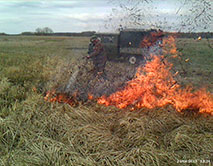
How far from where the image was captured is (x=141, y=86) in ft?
19.8

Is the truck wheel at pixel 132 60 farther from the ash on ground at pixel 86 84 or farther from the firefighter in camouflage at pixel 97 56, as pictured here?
the ash on ground at pixel 86 84

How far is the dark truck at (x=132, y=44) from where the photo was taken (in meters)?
11.5

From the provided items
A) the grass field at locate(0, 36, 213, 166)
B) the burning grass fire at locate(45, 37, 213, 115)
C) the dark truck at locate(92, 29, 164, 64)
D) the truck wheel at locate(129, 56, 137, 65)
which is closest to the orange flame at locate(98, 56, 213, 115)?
the burning grass fire at locate(45, 37, 213, 115)

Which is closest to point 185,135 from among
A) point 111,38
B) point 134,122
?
point 134,122

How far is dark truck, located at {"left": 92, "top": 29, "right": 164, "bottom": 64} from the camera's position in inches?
453

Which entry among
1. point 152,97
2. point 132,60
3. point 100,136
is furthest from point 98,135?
point 132,60

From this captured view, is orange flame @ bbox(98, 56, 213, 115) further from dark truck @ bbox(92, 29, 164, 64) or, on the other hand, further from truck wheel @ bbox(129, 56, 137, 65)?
truck wheel @ bbox(129, 56, 137, 65)

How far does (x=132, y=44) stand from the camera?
483 inches

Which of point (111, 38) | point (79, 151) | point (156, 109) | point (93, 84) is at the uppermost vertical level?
point (111, 38)

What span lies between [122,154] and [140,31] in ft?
31.0

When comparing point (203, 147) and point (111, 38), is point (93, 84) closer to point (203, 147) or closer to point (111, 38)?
point (203, 147)

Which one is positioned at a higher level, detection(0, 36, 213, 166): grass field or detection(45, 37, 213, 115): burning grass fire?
detection(45, 37, 213, 115): burning grass fire

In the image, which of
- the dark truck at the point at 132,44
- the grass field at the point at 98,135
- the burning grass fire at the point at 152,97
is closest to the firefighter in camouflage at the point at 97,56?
the burning grass fire at the point at 152,97
